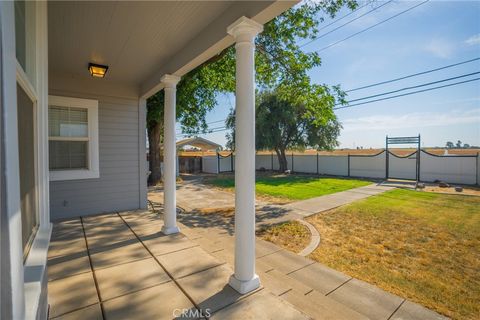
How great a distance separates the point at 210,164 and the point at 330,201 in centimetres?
1254

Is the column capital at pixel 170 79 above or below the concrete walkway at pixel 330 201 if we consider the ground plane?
above

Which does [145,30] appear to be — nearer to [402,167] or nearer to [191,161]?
[402,167]

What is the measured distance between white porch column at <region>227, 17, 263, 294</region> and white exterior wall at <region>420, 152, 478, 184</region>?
12.6 metres

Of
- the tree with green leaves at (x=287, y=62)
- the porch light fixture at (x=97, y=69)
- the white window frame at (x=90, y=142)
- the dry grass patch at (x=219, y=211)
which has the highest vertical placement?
the tree with green leaves at (x=287, y=62)

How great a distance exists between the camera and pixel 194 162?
18.9 m

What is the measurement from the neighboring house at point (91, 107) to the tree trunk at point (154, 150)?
5385 mm

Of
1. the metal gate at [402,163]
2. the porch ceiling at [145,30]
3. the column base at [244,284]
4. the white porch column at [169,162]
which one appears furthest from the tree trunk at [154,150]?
the metal gate at [402,163]

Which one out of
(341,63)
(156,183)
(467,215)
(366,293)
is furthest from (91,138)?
(341,63)

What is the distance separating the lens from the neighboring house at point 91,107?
2.75 feet

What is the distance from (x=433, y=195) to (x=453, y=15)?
5664 millimetres

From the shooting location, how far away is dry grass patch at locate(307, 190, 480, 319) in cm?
260

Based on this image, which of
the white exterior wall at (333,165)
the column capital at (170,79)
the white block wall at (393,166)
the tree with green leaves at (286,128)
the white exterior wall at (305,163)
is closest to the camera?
the column capital at (170,79)

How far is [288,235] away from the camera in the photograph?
4.35 m

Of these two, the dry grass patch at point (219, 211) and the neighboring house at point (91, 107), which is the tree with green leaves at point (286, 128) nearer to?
the dry grass patch at point (219, 211)
